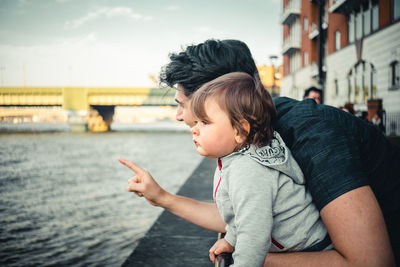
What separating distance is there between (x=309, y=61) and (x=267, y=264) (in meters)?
29.8

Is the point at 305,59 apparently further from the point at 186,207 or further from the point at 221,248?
the point at 221,248

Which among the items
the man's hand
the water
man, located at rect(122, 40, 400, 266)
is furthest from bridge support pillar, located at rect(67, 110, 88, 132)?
man, located at rect(122, 40, 400, 266)

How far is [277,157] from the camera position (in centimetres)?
127

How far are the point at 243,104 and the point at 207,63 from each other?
0.52 metres

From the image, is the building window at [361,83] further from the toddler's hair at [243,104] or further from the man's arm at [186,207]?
the toddler's hair at [243,104]

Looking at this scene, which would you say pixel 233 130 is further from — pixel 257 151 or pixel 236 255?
pixel 236 255

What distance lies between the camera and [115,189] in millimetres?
8812

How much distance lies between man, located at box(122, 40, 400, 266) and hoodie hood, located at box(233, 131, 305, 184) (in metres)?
0.04

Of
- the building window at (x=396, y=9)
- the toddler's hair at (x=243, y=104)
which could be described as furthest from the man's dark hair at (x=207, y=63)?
the building window at (x=396, y=9)

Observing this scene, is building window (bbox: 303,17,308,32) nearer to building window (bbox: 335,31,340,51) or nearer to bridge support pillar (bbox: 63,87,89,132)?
building window (bbox: 335,31,340,51)

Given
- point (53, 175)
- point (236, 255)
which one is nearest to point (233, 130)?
point (236, 255)

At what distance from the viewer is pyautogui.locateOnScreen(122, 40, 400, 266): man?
1.14 metres

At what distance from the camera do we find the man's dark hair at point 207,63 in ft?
5.86

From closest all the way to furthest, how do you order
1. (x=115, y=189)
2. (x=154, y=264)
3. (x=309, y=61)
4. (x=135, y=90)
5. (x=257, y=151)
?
(x=257, y=151)
(x=154, y=264)
(x=115, y=189)
(x=309, y=61)
(x=135, y=90)
